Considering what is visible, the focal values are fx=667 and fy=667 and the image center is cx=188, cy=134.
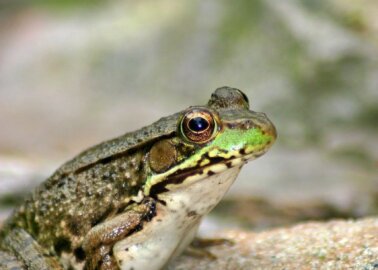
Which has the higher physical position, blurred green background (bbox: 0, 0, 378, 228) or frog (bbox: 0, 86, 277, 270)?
blurred green background (bbox: 0, 0, 378, 228)

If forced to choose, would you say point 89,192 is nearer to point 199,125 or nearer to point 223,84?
point 199,125

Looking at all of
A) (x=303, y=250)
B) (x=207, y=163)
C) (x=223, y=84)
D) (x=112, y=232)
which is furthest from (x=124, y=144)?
(x=223, y=84)

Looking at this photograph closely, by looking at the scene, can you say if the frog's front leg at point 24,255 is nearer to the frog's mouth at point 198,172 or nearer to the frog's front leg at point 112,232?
the frog's front leg at point 112,232

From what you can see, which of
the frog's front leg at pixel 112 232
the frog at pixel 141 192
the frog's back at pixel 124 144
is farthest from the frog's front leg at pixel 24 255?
the frog's back at pixel 124 144

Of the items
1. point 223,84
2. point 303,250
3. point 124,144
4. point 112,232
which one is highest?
point 223,84

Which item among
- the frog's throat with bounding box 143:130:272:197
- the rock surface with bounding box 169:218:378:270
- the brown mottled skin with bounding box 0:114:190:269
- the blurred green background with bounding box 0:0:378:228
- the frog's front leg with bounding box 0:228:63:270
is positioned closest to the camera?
the frog's throat with bounding box 143:130:272:197

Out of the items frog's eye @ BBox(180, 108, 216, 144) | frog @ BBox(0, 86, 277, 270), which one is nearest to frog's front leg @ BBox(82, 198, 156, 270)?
frog @ BBox(0, 86, 277, 270)

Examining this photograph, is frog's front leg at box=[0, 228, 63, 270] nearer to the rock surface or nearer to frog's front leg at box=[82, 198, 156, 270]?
frog's front leg at box=[82, 198, 156, 270]
